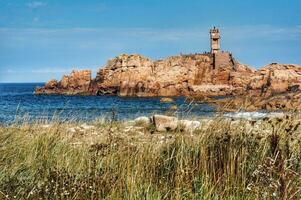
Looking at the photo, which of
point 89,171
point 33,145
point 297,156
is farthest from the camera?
point 33,145

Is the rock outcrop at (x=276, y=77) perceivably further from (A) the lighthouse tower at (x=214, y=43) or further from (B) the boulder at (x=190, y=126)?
(B) the boulder at (x=190, y=126)

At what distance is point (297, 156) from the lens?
6227 mm

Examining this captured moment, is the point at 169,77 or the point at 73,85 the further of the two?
the point at 73,85

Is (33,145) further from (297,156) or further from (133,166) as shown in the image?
(297,156)

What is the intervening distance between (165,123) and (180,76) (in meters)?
79.6

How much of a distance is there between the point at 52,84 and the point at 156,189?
104m

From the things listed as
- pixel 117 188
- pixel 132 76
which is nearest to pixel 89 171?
pixel 117 188

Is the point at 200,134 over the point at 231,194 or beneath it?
over

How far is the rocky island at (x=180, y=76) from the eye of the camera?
86.2 m

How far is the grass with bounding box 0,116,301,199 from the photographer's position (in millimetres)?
5168

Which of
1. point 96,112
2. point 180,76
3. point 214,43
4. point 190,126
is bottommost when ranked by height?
point 96,112

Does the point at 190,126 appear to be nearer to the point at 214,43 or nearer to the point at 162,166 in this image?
the point at 162,166

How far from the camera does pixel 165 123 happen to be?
13.0 m

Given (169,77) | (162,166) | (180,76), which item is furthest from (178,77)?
(162,166)
